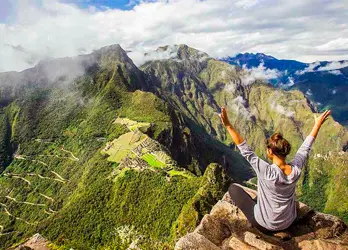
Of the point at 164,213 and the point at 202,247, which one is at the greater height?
the point at 202,247

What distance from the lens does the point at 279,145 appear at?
12.0m

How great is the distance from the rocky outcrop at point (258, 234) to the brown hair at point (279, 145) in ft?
14.5

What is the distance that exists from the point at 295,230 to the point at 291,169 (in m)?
4.46

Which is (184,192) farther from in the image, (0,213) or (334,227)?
(0,213)

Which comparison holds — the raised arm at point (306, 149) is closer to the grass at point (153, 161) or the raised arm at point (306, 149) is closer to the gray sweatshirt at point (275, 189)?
the gray sweatshirt at point (275, 189)

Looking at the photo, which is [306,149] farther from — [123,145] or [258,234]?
[123,145]

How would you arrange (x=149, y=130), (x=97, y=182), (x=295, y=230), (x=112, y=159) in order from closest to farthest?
(x=295, y=230) → (x=97, y=182) → (x=112, y=159) → (x=149, y=130)

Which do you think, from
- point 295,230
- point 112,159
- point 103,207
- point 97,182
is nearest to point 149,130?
point 112,159

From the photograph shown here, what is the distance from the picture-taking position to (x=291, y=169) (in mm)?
12656

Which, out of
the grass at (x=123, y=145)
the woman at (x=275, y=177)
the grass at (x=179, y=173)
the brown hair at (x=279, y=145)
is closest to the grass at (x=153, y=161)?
the grass at (x=179, y=173)

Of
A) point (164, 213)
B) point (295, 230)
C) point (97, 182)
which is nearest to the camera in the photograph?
point (295, 230)

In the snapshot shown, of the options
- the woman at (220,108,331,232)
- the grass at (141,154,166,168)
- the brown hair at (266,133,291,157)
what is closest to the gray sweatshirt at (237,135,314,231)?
the woman at (220,108,331,232)

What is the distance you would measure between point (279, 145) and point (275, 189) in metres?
1.79

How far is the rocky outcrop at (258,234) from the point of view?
47.0 feet
